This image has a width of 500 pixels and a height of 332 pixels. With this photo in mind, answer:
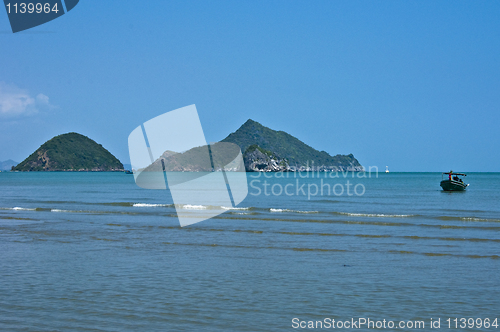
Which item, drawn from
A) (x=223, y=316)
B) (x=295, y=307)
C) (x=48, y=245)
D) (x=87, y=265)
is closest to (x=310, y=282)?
(x=295, y=307)

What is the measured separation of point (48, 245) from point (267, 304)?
10946 mm

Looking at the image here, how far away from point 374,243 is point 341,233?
336cm

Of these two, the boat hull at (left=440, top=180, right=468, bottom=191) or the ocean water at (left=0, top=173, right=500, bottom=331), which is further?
the boat hull at (left=440, top=180, right=468, bottom=191)

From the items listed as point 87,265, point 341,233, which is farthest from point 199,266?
point 341,233

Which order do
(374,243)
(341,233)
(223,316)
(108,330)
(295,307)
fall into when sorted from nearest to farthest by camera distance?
1. (108,330)
2. (223,316)
3. (295,307)
4. (374,243)
5. (341,233)

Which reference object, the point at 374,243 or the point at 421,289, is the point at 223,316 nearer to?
the point at 421,289

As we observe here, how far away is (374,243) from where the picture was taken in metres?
18.4

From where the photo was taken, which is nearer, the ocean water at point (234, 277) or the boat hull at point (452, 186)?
the ocean water at point (234, 277)

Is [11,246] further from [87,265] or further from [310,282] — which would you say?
[310,282]

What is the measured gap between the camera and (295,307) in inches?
351

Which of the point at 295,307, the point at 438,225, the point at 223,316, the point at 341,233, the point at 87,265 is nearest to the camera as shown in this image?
the point at 223,316

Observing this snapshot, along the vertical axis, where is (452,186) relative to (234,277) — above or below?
above

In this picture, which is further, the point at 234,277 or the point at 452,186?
the point at 452,186

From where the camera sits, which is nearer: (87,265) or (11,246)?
(87,265)
